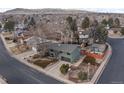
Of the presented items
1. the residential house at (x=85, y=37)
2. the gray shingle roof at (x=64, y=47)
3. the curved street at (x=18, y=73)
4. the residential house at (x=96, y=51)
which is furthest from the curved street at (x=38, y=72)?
the gray shingle roof at (x=64, y=47)

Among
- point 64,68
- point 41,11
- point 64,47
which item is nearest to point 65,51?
point 64,47

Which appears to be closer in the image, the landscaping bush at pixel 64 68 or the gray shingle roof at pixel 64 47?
the landscaping bush at pixel 64 68

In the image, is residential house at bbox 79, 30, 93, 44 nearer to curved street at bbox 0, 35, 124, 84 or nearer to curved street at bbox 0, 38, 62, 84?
curved street at bbox 0, 35, 124, 84

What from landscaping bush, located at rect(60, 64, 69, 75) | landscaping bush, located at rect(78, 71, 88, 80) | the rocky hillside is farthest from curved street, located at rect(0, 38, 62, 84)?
the rocky hillside

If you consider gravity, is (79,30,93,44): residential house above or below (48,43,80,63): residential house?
A: above

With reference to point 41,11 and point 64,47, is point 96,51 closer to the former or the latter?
point 64,47

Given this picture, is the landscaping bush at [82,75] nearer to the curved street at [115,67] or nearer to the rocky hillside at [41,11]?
the curved street at [115,67]

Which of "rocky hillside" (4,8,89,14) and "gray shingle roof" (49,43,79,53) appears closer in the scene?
"gray shingle roof" (49,43,79,53)
